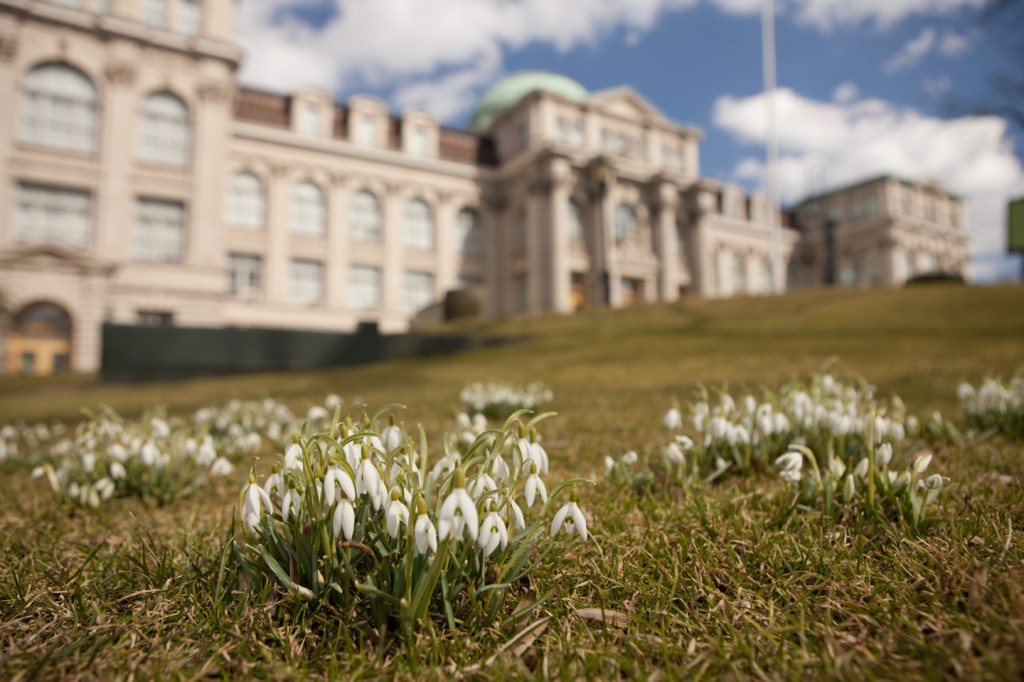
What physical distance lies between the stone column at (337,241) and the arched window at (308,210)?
26.0 inches

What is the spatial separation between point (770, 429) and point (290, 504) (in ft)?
8.79

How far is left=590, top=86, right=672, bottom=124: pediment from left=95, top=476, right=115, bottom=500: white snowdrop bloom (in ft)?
150

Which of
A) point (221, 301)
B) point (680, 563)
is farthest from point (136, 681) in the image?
point (221, 301)

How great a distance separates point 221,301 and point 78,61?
14.2 metres

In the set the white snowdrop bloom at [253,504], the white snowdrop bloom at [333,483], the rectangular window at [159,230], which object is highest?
the rectangular window at [159,230]

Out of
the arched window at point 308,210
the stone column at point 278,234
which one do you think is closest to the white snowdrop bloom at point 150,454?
the stone column at point 278,234

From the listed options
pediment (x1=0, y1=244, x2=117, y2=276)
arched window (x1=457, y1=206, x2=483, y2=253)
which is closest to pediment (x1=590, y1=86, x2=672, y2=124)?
arched window (x1=457, y1=206, x2=483, y2=253)

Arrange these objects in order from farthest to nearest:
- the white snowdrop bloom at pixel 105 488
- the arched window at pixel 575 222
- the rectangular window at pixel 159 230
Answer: the arched window at pixel 575 222, the rectangular window at pixel 159 230, the white snowdrop bloom at pixel 105 488

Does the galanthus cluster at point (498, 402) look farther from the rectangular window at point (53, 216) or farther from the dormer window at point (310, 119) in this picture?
the dormer window at point (310, 119)

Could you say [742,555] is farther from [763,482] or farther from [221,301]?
[221,301]

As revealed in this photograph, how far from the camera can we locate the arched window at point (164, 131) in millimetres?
30766

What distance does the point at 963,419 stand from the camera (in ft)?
17.7

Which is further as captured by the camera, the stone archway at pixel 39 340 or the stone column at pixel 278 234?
the stone column at pixel 278 234

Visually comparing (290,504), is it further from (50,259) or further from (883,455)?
(50,259)
